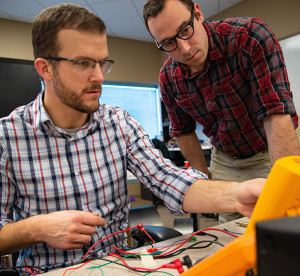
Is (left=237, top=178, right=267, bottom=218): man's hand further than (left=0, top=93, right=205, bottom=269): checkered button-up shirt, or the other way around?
(left=0, top=93, right=205, bottom=269): checkered button-up shirt

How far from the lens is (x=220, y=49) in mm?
1213

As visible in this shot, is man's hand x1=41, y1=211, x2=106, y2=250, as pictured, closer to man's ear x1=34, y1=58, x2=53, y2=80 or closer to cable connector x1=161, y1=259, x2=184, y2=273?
cable connector x1=161, y1=259, x2=184, y2=273

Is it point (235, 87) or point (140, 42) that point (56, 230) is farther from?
point (140, 42)

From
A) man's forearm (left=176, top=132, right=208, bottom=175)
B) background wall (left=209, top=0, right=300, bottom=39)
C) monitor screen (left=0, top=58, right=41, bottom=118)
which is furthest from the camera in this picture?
background wall (left=209, top=0, right=300, bottom=39)

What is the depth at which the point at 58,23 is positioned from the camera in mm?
989

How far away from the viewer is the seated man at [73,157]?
0.92 meters

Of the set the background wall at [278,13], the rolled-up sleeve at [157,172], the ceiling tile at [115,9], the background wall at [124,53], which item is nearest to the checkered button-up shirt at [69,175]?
the rolled-up sleeve at [157,172]

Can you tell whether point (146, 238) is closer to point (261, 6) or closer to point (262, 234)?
point (262, 234)

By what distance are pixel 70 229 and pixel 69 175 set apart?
268 millimetres

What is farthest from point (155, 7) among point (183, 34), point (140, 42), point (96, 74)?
point (140, 42)

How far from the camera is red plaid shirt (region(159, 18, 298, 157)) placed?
3.63ft

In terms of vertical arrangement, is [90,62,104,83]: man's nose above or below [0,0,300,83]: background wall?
below

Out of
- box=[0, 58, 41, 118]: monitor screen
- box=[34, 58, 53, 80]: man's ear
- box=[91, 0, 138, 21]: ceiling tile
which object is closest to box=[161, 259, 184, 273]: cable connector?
box=[34, 58, 53, 80]: man's ear

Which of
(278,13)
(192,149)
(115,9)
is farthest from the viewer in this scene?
(115,9)
